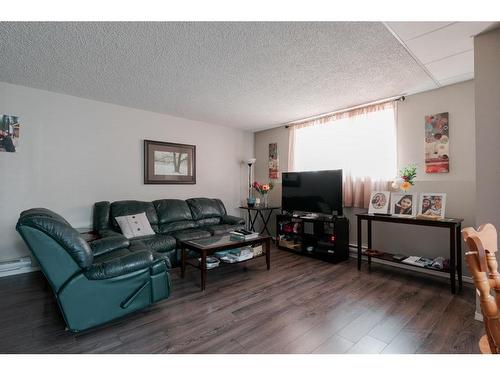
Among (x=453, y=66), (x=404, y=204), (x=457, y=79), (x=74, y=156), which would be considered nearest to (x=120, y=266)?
(x=74, y=156)

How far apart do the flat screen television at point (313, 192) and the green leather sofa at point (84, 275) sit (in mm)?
2656

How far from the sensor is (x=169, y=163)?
14.6 feet

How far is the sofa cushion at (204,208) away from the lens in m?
4.34

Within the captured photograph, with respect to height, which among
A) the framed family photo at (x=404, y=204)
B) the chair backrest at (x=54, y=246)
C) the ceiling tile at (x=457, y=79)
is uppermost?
the ceiling tile at (x=457, y=79)

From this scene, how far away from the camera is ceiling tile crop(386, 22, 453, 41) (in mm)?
1881

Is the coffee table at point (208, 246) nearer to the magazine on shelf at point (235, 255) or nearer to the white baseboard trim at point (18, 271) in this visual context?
the magazine on shelf at point (235, 255)

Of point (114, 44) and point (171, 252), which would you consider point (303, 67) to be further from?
point (171, 252)

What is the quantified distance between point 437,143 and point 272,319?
2.96 metres

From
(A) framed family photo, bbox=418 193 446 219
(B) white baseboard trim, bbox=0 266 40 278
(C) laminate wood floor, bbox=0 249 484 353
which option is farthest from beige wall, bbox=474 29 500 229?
(B) white baseboard trim, bbox=0 266 40 278

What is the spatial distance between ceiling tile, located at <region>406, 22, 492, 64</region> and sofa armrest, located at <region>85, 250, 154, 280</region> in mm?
2994

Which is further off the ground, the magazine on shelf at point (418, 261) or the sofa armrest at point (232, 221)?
the sofa armrest at point (232, 221)

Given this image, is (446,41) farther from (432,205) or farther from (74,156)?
(74,156)

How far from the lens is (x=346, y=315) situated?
2164mm

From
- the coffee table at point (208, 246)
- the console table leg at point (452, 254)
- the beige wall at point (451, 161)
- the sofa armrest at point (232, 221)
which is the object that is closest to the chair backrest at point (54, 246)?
the coffee table at point (208, 246)
